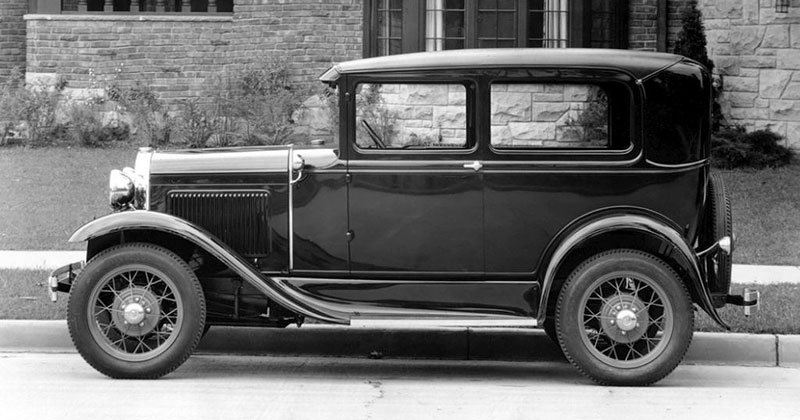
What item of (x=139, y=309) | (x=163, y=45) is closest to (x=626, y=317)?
(x=139, y=309)

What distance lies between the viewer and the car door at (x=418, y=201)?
7.30 meters

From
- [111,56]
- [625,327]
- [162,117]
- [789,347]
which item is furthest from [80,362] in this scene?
[111,56]

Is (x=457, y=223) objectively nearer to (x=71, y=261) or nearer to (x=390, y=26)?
(x=71, y=261)

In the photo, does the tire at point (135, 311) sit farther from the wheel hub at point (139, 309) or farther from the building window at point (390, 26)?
the building window at point (390, 26)

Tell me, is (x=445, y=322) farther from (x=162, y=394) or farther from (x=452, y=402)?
(x=162, y=394)

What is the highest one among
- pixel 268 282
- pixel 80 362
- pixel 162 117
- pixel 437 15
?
pixel 437 15

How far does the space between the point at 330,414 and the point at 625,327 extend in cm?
192

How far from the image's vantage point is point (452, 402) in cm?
665

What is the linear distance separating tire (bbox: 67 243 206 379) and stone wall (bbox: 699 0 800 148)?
36.9 feet

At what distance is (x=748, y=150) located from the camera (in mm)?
15703

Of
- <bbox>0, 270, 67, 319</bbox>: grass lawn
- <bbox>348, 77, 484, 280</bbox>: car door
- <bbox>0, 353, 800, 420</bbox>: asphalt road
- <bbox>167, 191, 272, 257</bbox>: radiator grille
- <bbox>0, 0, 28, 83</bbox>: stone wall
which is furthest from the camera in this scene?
<bbox>0, 0, 28, 83</bbox>: stone wall

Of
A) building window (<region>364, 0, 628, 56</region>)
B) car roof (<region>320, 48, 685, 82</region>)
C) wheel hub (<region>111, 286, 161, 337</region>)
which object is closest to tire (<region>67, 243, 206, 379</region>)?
wheel hub (<region>111, 286, 161, 337</region>)

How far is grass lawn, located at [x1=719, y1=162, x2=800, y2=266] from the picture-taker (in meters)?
11.5

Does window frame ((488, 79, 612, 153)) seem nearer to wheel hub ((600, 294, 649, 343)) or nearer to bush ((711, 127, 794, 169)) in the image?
wheel hub ((600, 294, 649, 343))
